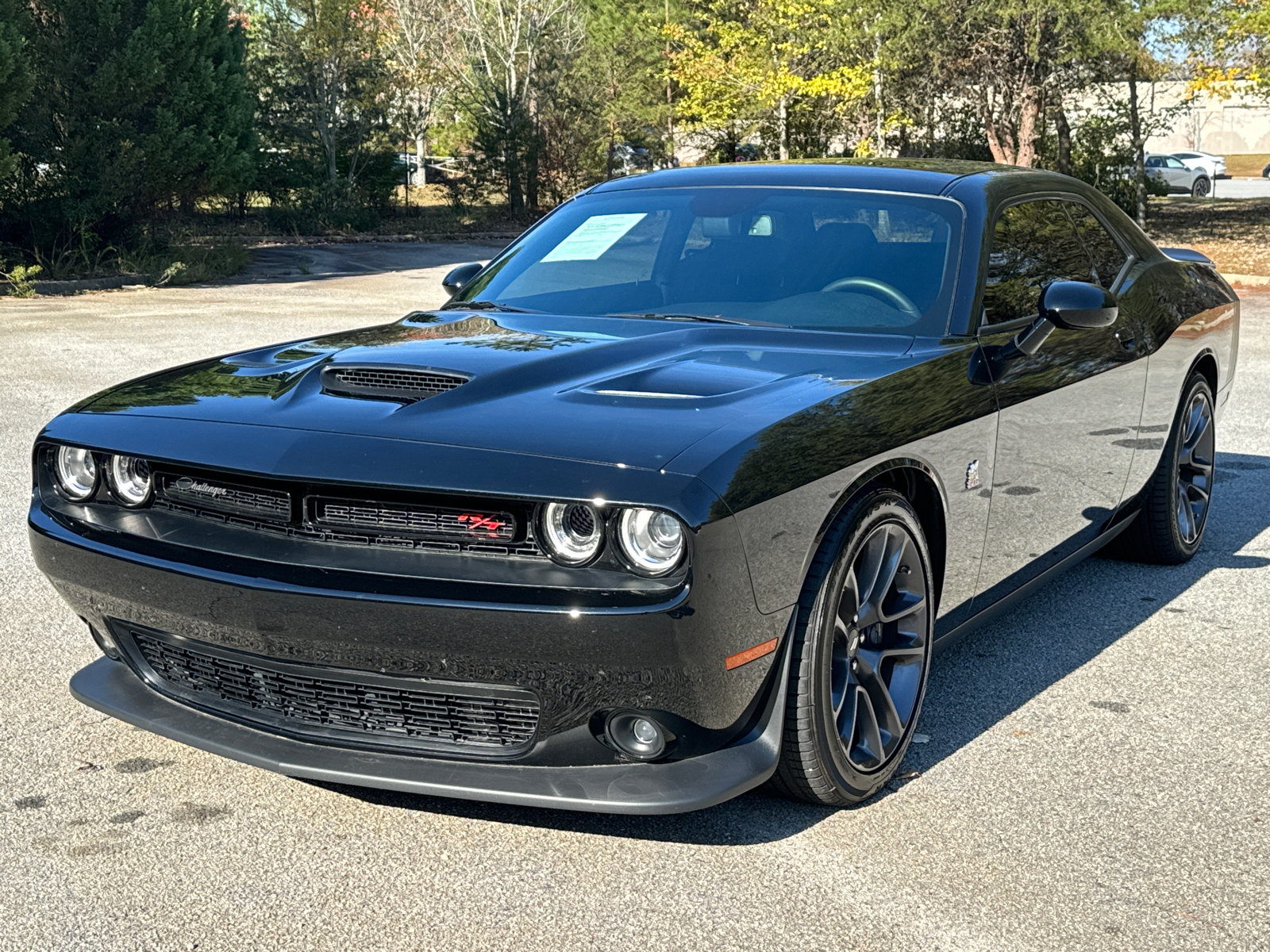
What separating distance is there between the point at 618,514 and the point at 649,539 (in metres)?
0.08

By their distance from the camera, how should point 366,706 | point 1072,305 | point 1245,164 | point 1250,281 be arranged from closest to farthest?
point 366,706 → point 1072,305 → point 1250,281 → point 1245,164

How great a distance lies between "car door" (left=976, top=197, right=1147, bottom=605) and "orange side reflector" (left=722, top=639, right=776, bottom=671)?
3.65ft

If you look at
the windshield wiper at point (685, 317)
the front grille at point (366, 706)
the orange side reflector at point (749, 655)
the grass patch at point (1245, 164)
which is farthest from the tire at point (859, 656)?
the grass patch at point (1245, 164)

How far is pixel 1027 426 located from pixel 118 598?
241 cm

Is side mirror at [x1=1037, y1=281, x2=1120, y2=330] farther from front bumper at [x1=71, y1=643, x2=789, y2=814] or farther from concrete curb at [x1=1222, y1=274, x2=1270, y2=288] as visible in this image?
concrete curb at [x1=1222, y1=274, x2=1270, y2=288]

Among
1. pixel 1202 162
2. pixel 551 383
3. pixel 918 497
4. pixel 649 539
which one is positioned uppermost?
pixel 1202 162

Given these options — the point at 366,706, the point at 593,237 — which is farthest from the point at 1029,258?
the point at 366,706

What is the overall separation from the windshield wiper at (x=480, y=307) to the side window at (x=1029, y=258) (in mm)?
1407

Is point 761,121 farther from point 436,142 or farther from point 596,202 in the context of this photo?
point 596,202

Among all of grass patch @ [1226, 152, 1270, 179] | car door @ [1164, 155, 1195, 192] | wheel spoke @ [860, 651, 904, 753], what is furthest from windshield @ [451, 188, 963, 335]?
grass patch @ [1226, 152, 1270, 179]

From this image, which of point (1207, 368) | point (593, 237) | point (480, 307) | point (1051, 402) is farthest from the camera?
point (1207, 368)

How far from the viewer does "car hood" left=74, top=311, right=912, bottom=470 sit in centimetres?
286

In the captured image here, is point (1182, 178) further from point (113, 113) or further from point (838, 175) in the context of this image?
point (838, 175)

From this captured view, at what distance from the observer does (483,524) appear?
2.77 meters
